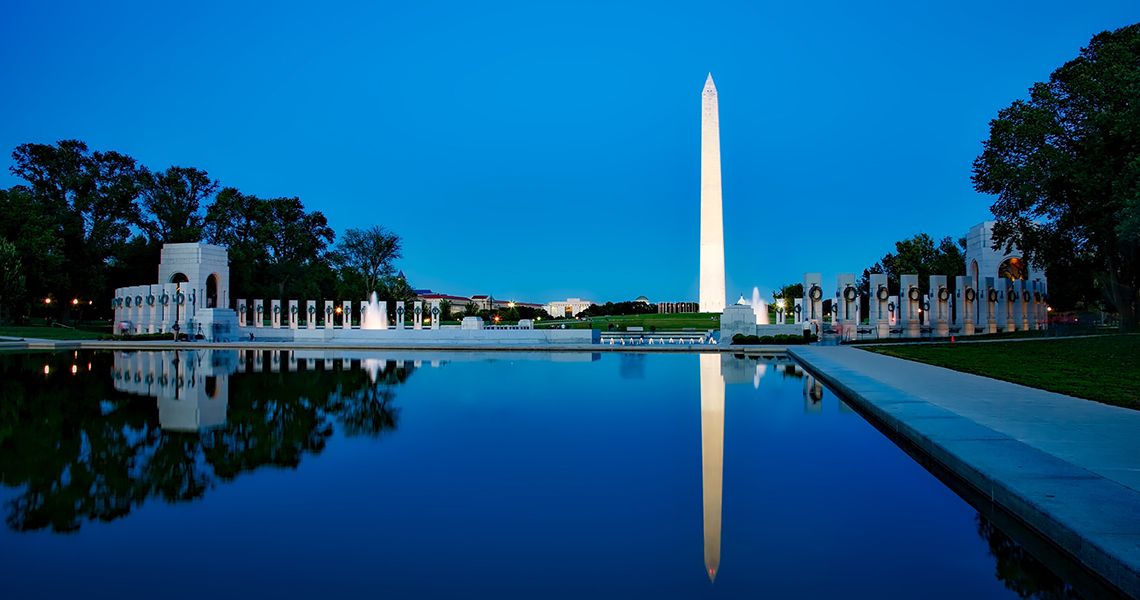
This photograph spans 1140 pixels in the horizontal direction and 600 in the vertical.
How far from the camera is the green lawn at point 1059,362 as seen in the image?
13.3 meters

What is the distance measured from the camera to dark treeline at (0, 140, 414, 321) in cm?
4847

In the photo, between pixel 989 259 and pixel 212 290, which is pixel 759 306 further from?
pixel 212 290

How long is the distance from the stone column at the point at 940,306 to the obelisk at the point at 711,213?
1781cm

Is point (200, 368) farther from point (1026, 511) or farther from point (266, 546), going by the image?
point (1026, 511)

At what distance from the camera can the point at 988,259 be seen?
1672 inches

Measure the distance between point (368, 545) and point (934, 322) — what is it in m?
37.9

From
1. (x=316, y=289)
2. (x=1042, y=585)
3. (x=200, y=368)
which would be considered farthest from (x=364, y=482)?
(x=316, y=289)

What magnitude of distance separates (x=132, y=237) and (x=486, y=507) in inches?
2595

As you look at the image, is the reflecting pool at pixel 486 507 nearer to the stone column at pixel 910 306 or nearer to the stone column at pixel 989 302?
the stone column at pixel 910 306

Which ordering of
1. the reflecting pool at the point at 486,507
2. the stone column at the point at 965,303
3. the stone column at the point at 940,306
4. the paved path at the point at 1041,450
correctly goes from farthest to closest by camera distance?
the stone column at the point at 965,303, the stone column at the point at 940,306, the paved path at the point at 1041,450, the reflecting pool at the point at 486,507

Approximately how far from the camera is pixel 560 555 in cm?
485

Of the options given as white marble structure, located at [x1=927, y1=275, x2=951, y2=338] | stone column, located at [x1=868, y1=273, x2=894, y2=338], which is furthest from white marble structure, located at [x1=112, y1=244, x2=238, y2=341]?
white marble structure, located at [x1=927, y1=275, x2=951, y2=338]

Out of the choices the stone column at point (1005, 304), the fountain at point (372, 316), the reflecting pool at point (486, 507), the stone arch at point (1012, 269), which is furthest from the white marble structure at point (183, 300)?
the stone arch at point (1012, 269)

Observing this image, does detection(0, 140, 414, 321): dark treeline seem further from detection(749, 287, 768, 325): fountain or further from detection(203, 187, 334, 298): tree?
detection(749, 287, 768, 325): fountain
